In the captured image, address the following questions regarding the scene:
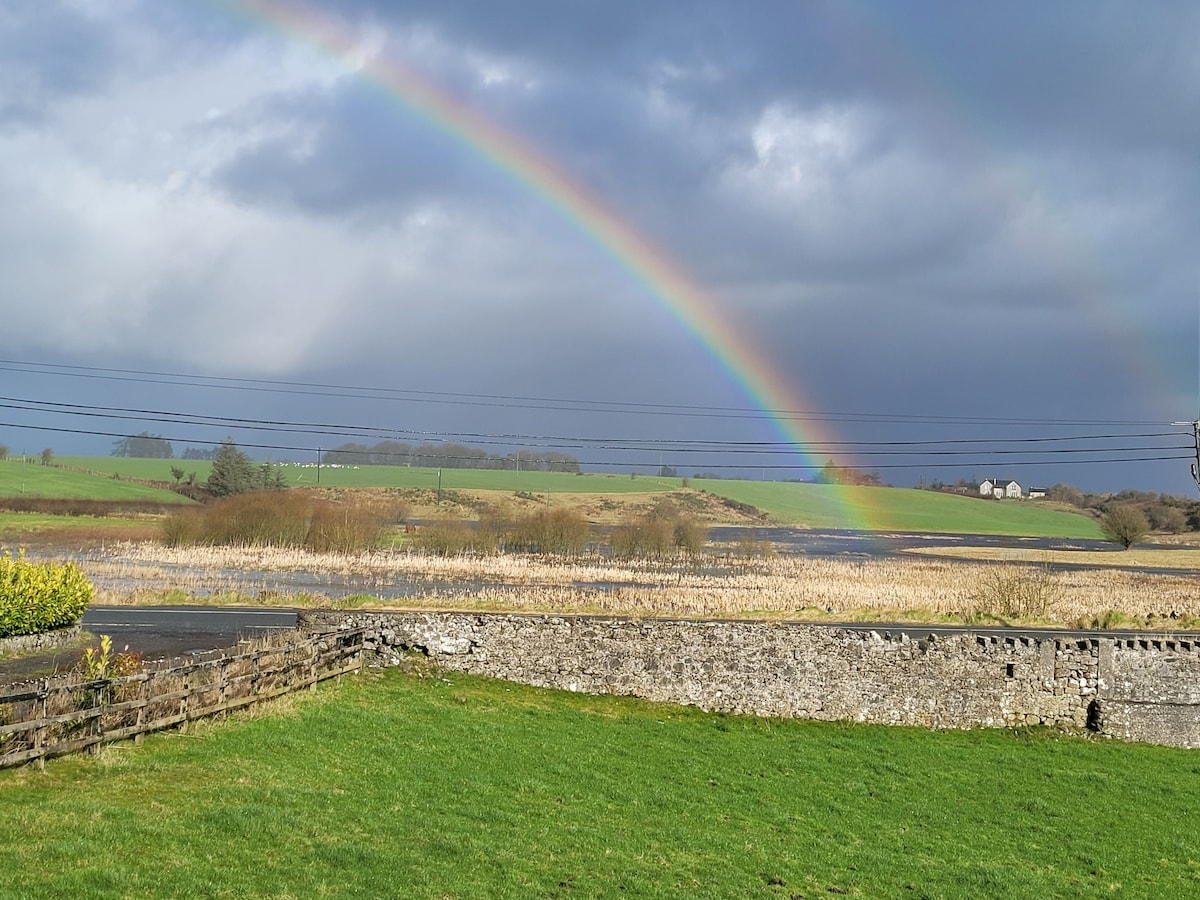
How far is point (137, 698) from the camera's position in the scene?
16766 mm

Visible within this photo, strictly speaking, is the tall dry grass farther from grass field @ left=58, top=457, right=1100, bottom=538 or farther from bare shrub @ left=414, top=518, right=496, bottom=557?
grass field @ left=58, top=457, right=1100, bottom=538

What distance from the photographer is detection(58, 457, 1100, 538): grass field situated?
6225 inches

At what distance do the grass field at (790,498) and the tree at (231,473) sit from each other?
35888mm

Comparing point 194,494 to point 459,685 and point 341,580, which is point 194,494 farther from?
point 459,685

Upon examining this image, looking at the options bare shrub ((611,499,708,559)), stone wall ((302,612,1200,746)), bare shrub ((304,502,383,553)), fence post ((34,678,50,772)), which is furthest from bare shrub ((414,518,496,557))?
fence post ((34,678,50,772))

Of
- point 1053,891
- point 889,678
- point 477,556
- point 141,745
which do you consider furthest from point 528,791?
point 477,556

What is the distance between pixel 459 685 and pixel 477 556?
42211mm

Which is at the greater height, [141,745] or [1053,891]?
[141,745]

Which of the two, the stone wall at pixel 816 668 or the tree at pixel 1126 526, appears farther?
the tree at pixel 1126 526

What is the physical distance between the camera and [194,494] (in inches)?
4631

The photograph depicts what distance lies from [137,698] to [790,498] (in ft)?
590

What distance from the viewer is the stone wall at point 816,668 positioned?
27.1m

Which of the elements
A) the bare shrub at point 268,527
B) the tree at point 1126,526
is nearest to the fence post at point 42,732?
the bare shrub at point 268,527

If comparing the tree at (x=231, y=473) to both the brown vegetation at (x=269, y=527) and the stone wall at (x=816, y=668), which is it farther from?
the stone wall at (x=816, y=668)
